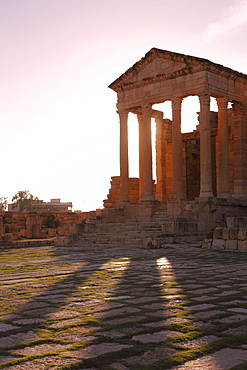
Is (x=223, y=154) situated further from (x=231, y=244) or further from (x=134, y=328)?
(x=134, y=328)

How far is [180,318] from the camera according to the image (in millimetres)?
5070

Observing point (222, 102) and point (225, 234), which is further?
point (222, 102)

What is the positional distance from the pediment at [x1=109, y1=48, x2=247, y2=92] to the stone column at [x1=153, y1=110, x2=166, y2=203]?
3359 millimetres

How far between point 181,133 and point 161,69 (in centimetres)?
319

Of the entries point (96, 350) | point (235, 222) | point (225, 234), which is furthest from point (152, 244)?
point (96, 350)

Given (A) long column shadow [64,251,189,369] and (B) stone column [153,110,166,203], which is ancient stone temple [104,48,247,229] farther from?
(A) long column shadow [64,251,189,369]

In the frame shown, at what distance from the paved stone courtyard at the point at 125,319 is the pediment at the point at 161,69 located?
13.4 meters

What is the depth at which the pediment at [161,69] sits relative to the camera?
68.6 feet

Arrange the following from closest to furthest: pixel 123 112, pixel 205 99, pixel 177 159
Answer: pixel 205 99 < pixel 177 159 < pixel 123 112

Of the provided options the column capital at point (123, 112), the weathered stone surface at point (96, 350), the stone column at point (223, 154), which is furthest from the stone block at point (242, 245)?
the column capital at point (123, 112)

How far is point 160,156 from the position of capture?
90.1 feet

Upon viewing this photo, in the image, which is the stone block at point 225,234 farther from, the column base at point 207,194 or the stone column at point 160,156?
the stone column at point 160,156

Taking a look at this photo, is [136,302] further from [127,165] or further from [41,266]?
[127,165]

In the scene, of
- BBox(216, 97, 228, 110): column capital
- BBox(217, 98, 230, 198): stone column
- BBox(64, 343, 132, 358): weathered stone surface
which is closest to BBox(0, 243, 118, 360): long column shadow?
BBox(64, 343, 132, 358): weathered stone surface
